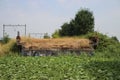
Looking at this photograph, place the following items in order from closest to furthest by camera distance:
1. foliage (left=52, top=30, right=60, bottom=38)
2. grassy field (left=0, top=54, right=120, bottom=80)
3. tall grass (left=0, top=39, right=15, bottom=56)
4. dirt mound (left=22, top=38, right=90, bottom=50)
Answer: grassy field (left=0, top=54, right=120, bottom=80)
dirt mound (left=22, top=38, right=90, bottom=50)
tall grass (left=0, top=39, right=15, bottom=56)
foliage (left=52, top=30, right=60, bottom=38)

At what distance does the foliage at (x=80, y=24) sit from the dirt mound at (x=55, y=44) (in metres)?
8.25

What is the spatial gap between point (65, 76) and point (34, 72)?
1.08 metres

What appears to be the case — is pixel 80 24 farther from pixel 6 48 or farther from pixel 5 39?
pixel 6 48

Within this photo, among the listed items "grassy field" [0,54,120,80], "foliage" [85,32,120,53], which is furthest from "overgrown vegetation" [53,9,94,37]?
"grassy field" [0,54,120,80]

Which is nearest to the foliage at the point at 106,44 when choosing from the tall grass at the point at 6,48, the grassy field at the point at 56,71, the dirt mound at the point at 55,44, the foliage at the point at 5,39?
the dirt mound at the point at 55,44

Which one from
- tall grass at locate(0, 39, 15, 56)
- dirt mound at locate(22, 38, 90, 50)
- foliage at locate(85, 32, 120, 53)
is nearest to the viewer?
dirt mound at locate(22, 38, 90, 50)

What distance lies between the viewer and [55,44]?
17.5 m

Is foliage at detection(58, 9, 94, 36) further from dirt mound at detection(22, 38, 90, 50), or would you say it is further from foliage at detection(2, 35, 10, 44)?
dirt mound at detection(22, 38, 90, 50)

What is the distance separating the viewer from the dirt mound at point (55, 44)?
17.2 metres

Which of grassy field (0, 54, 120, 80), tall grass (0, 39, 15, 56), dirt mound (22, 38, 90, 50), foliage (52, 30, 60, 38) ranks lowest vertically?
grassy field (0, 54, 120, 80)

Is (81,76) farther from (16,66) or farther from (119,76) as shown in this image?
(16,66)

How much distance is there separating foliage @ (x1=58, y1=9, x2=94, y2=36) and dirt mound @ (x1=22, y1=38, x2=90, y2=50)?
825cm

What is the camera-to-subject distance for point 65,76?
28.9 feet

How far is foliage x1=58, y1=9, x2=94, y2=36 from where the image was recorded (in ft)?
87.2
